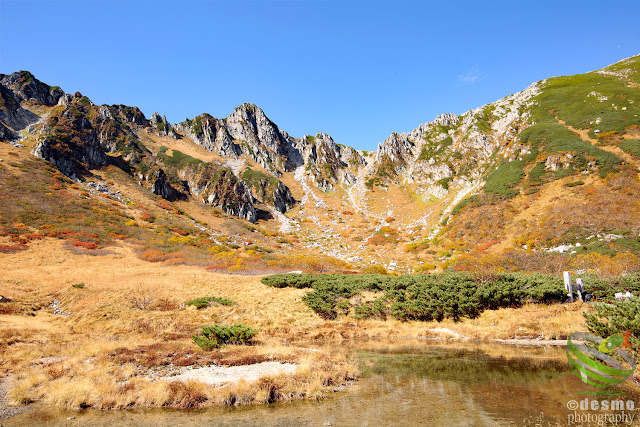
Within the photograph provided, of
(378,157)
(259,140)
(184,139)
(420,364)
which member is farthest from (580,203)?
(184,139)

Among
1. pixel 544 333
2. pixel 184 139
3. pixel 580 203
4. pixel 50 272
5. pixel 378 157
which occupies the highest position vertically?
pixel 184 139

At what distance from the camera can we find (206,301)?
25453mm

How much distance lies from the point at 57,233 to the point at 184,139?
272 ft

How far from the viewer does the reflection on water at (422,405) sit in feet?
28.7

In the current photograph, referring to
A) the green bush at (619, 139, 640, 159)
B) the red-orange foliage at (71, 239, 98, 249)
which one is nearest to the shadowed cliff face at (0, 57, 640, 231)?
the green bush at (619, 139, 640, 159)

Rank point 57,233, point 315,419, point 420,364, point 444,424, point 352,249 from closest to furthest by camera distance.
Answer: point 444,424, point 315,419, point 420,364, point 57,233, point 352,249

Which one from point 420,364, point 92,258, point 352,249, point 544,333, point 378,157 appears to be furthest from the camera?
point 378,157

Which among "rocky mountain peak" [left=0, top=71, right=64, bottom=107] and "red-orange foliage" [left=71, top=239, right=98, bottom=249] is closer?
"red-orange foliage" [left=71, top=239, right=98, bottom=249]

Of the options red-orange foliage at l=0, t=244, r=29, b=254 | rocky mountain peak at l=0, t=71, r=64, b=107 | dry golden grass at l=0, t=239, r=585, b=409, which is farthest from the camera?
rocky mountain peak at l=0, t=71, r=64, b=107

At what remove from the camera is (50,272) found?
30.9 meters

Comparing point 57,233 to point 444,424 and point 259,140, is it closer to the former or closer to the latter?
point 444,424

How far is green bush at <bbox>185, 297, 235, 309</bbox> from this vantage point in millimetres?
25047

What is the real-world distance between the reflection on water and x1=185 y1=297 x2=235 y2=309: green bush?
1571 centimetres

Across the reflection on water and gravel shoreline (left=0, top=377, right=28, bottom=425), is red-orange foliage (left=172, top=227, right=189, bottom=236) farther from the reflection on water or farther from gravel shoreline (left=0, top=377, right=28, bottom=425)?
the reflection on water
